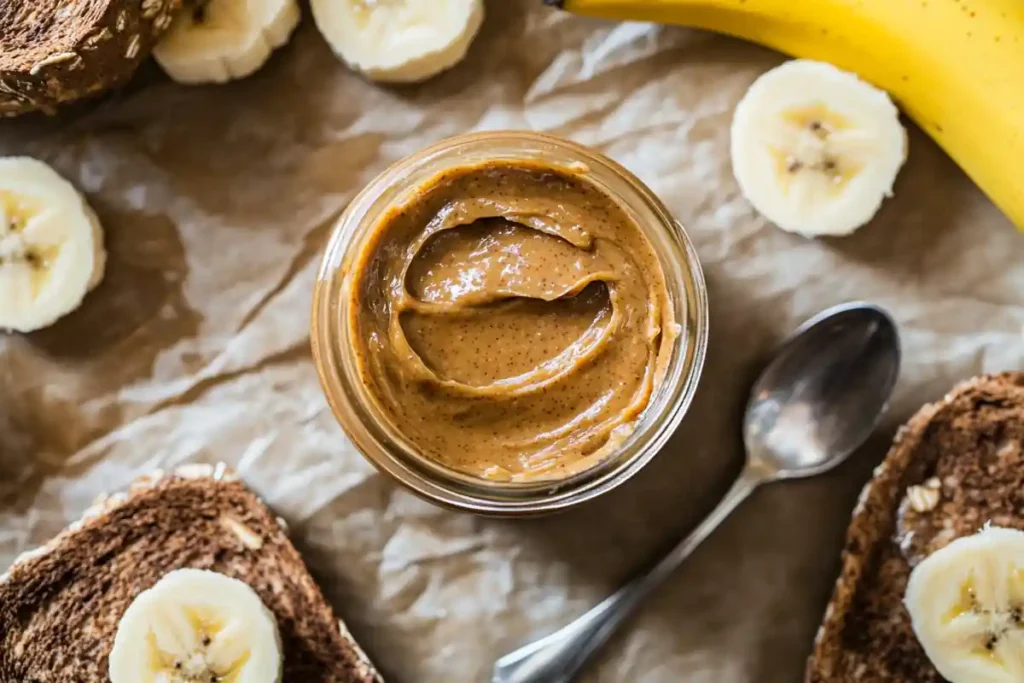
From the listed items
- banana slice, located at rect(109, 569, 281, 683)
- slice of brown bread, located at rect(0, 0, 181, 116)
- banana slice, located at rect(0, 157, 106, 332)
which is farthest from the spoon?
slice of brown bread, located at rect(0, 0, 181, 116)

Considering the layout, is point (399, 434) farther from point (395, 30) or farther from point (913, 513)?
point (913, 513)

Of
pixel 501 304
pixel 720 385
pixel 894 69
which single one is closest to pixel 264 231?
pixel 501 304

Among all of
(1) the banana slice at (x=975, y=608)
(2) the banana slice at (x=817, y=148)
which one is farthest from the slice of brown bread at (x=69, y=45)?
(1) the banana slice at (x=975, y=608)

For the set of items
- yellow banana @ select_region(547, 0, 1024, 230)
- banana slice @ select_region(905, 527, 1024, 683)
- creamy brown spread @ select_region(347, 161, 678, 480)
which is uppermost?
yellow banana @ select_region(547, 0, 1024, 230)

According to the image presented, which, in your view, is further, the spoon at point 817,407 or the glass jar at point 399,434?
the spoon at point 817,407

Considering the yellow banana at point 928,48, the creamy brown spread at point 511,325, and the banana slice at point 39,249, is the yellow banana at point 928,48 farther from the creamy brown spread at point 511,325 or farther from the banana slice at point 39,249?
the banana slice at point 39,249

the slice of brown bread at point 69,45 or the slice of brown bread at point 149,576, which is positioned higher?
the slice of brown bread at point 69,45

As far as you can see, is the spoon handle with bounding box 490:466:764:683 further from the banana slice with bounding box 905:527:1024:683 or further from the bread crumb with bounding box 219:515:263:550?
the bread crumb with bounding box 219:515:263:550
